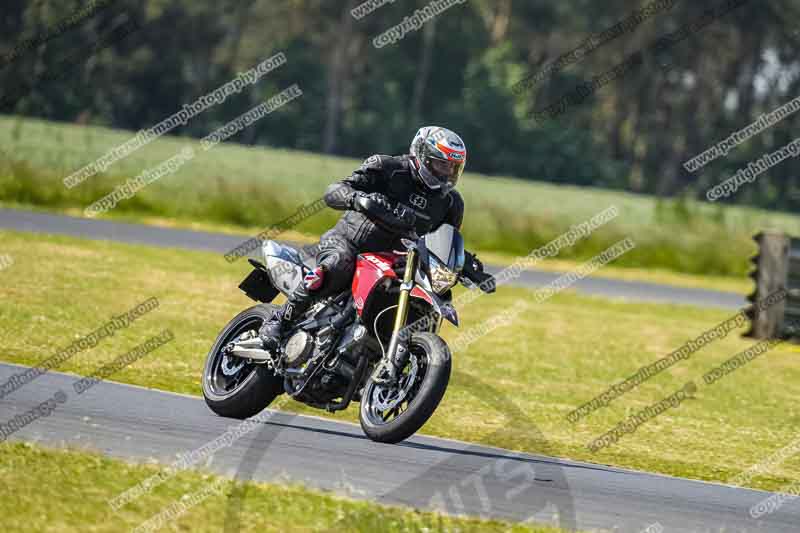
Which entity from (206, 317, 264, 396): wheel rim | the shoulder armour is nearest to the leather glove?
the shoulder armour

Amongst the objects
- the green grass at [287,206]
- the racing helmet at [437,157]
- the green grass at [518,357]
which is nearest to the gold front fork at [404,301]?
the racing helmet at [437,157]

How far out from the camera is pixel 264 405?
891 cm

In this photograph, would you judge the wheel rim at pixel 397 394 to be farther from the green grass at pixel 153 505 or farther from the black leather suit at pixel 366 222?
the green grass at pixel 153 505

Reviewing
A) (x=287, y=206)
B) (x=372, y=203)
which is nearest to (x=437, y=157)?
(x=372, y=203)

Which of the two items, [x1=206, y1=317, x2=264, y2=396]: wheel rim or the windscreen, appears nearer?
the windscreen

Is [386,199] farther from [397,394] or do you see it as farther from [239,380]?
[239,380]

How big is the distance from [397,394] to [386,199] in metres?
1.28

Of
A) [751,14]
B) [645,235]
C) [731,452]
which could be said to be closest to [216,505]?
[731,452]

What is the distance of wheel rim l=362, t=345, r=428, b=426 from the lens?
7.82 metres

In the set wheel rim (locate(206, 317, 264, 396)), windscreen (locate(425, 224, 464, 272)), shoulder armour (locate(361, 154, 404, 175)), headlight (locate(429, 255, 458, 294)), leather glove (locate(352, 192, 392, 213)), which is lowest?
wheel rim (locate(206, 317, 264, 396))

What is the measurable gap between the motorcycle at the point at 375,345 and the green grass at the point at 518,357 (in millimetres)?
1055

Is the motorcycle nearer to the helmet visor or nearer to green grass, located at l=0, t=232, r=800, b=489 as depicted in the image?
the helmet visor

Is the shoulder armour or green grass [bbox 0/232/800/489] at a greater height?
the shoulder armour

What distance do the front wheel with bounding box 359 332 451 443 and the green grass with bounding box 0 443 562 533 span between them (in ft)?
3.45
